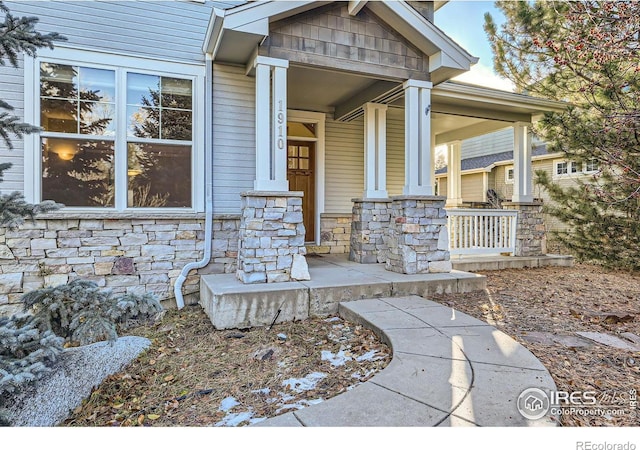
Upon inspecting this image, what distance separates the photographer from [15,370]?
1.87m

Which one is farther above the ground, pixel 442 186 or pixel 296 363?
pixel 442 186

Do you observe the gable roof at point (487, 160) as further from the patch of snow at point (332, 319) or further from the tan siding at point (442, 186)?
the patch of snow at point (332, 319)

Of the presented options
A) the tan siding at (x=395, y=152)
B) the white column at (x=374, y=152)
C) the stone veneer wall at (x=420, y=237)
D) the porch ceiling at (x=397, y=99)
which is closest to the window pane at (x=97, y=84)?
the porch ceiling at (x=397, y=99)

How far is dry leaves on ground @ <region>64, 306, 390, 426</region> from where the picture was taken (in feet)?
7.22

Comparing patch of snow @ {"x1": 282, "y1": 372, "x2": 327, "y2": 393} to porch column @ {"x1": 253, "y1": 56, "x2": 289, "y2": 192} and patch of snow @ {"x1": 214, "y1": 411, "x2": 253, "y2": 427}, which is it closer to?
patch of snow @ {"x1": 214, "y1": 411, "x2": 253, "y2": 427}

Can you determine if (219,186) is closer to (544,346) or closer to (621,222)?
(544,346)

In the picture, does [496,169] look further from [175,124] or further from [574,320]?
[175,124]

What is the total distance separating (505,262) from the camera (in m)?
6.30

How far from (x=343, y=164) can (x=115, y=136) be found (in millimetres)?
3656

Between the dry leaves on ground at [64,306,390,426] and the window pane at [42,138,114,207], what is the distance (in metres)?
1.89

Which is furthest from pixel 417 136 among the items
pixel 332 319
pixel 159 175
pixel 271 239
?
pixel 159 175

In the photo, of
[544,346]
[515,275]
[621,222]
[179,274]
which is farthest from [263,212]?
[621,222]

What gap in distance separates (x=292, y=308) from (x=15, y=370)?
2.23m

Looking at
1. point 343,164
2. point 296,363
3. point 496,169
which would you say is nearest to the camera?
point 296,363
